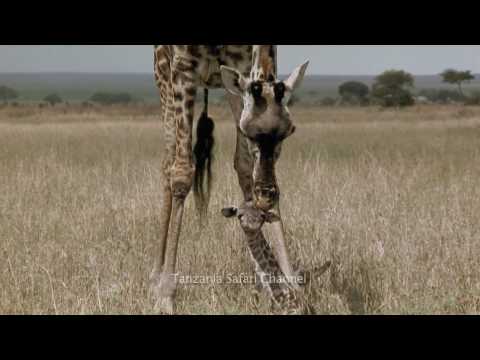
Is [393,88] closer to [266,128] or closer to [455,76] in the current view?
[455,76]

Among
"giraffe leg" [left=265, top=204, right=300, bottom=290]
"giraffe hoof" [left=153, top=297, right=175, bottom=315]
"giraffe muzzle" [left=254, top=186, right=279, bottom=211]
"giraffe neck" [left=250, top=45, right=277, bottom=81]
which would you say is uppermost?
"giraffe neck" [left=250, top=45, right=277, bottom=81]

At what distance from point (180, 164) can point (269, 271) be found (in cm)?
119

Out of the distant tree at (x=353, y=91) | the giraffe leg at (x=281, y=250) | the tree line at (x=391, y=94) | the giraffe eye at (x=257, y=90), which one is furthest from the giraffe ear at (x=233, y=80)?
the distant tree at (x=353, y=91)

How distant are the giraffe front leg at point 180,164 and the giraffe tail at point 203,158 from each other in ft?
3.86

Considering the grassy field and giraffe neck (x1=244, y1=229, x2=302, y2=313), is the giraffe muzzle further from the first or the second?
the grassy field

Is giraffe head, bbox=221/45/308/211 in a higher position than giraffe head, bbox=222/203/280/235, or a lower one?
higher

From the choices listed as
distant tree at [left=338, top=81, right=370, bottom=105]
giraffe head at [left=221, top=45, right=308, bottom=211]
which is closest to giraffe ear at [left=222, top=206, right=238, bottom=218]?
giraffe head at [left=221, top=45, right=308, bottom=211]

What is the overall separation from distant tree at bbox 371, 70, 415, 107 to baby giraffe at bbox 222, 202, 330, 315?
116 ft

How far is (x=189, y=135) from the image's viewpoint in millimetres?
5746

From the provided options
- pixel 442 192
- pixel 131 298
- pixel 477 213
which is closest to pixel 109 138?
pixel 442 192

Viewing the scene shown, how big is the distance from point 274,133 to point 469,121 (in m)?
18.8

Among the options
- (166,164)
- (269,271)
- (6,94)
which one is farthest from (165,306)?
(6,94)

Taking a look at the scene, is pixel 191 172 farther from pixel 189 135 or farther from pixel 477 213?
pixel 477 213

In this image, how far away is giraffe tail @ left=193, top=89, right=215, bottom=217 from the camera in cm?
695
